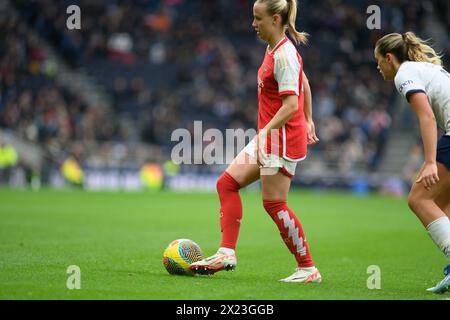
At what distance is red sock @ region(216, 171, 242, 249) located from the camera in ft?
24.3

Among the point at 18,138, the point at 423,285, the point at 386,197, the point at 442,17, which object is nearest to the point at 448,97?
the point at 423,285

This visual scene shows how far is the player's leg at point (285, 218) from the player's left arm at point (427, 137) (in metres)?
1.31

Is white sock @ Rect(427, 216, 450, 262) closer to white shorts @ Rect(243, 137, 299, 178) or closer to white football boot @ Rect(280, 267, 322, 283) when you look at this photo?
white football boot @ Rect(280, 267, 322, 283)

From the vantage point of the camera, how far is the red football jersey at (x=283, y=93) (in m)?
6.92

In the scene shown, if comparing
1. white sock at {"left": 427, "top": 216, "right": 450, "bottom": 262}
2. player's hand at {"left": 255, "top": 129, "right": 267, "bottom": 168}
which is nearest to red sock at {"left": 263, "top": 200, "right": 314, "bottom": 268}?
player's hand at {"left": 255, "top": 129, "right": 267, "bottom": 168}

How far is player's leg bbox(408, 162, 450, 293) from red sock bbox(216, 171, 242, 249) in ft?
5.42

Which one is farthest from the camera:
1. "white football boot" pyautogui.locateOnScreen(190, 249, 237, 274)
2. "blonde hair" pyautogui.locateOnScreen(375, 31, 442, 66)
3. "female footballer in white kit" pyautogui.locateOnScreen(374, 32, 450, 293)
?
"white football boot" pyautogui.locateOnScreen(190, 249, 237, 274)

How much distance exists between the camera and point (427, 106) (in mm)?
6387

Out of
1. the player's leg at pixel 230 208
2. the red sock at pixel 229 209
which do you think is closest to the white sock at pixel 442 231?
the player's leg at pixel 230 208

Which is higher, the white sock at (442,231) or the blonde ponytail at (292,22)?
the blonde ponytail at (292,22)

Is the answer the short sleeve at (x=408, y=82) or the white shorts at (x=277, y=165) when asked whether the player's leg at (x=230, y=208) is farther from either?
the short sleeve at (x=408, y=82)

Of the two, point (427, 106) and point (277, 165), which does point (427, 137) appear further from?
point (277, 165)

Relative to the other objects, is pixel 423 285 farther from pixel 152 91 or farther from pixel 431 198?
pixel 152 91

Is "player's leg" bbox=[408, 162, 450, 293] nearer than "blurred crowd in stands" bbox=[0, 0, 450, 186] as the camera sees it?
Yes
